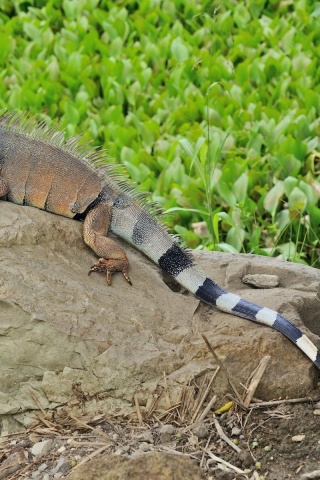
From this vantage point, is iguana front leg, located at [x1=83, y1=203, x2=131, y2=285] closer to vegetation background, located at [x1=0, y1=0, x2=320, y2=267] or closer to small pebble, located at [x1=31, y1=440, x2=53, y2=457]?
small pebble, located at [x1=31, y1=440, x2=53, y2=457]

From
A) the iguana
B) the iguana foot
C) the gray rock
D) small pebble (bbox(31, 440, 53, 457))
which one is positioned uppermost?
the iguana

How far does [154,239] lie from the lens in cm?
509

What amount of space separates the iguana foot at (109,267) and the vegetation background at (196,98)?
1.21 meters

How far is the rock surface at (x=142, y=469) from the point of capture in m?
3.40

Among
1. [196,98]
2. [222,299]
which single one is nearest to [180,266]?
[222,299]

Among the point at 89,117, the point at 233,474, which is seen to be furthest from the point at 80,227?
the point at 89,117

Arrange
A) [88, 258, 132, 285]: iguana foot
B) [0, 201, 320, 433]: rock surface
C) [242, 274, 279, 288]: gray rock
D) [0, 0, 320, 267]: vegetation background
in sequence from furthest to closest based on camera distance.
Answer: [0, 0, 320, 267]: vegetation background
[242, 274, 279, 288]: gray rock
[88, 258, 132, 285]: iguana foot
[0, 201, 320, 433]: rock surface

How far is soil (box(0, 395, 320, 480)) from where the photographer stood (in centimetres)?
402

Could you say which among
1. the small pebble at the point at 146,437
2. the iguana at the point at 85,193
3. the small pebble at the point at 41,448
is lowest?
the small pebble at the point at 41,448

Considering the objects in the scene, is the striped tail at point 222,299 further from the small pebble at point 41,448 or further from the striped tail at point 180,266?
the small pebble at point 41,448

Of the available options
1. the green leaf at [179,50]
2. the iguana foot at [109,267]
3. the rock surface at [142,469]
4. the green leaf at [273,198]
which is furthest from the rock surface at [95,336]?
the green leaf at [179,50]

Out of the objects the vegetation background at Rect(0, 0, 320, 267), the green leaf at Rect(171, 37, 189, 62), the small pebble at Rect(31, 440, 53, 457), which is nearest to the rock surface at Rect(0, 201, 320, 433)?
the small pebble at Rect(31, 440, 53, 457)

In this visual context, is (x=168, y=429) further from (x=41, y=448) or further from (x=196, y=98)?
(x=196, y=98)

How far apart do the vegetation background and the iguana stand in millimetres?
907
